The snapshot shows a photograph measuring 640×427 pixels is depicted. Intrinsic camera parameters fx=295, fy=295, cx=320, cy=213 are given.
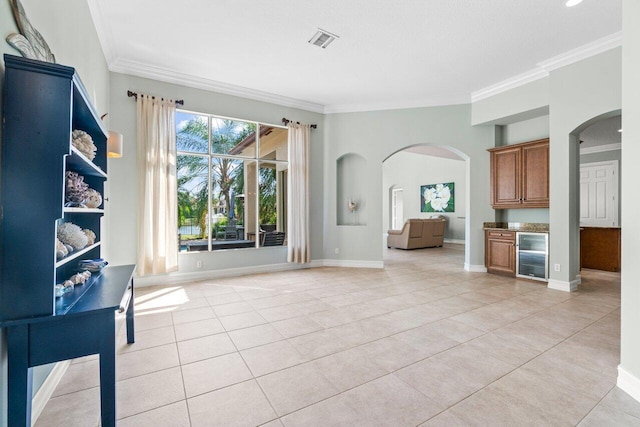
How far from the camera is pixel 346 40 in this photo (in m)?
3.76

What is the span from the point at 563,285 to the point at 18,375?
18.7ft

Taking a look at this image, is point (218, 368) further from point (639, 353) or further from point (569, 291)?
point (569, 291)

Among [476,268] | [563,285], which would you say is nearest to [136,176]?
[476,268]

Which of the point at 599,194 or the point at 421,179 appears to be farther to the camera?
the point at 421,179

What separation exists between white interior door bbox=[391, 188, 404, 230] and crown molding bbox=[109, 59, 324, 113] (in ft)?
27.1

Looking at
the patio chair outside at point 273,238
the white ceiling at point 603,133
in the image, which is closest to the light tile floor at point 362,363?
the patio chair outside at point 273,238

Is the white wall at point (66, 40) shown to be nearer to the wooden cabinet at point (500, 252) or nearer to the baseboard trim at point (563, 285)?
the baseboard trim at point (563, 285)

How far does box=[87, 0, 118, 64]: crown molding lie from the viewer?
3.12 meters

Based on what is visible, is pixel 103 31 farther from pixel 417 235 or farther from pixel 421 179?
pixel 421 179

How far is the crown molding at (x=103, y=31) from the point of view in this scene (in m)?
3.12

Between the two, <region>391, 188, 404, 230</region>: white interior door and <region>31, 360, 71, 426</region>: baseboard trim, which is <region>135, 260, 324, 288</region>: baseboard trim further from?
<region>391, 188, 404, 230</region>: white interior door

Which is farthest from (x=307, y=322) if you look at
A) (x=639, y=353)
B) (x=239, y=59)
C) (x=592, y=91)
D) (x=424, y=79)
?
(x=592, y=91)

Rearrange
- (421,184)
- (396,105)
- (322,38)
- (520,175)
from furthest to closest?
(421,184)
(396,105)
(520,175)
(322,38)

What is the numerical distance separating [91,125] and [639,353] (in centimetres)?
406
